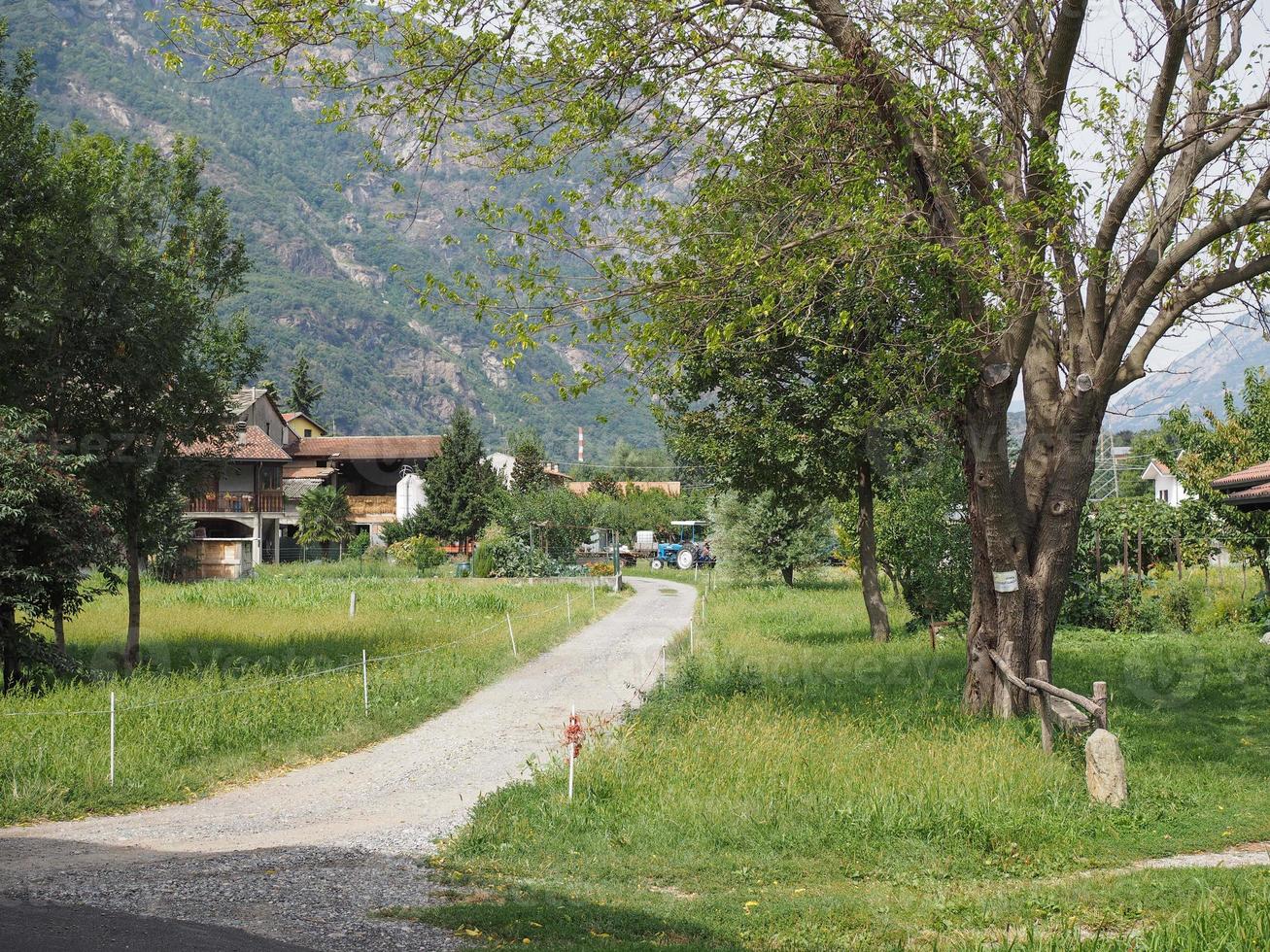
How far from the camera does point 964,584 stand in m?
23.2

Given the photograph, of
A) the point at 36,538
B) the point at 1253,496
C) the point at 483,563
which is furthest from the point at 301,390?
the point at 1253,496

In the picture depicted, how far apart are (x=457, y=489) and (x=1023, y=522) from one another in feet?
185

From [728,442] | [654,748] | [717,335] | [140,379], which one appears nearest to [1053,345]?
[717,335]

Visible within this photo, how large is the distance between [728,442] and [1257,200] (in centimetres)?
1369

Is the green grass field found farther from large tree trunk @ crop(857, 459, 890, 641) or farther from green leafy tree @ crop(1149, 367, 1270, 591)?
green leafy tree @ crop(1149, 367, 1270, 591)

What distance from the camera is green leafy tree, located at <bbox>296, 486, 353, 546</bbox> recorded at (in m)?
66.2

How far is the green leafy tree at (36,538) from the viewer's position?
630 inches

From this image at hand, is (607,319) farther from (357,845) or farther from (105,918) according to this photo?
(105,918)

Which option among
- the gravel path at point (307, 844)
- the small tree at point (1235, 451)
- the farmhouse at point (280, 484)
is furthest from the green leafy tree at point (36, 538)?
the small tree at point (1235, 451)

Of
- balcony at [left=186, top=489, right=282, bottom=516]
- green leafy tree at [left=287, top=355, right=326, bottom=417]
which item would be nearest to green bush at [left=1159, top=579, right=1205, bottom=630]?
balcony at [left=186, top=489, right=282, bottom=516]

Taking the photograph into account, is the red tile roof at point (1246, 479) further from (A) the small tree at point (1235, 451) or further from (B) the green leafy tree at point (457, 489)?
(B) the green leafy tree at point (457, 489)

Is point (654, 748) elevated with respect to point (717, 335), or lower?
lower

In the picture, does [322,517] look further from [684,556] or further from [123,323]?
[123,323]

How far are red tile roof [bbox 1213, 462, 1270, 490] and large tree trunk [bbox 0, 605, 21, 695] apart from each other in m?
25.4
